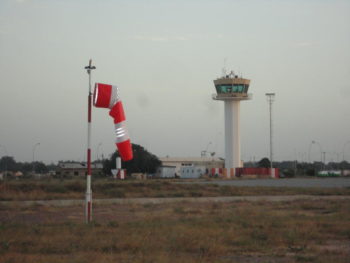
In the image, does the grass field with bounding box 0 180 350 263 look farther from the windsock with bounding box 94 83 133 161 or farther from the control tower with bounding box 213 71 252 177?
the control tower with bounding box 213 71 252 177

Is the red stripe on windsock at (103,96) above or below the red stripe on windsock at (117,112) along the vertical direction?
above

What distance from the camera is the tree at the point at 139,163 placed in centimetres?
10781

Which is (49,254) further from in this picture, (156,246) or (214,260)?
(214,260)

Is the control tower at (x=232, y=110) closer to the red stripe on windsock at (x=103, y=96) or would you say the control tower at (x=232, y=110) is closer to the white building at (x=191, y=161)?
the white building at (x=191, y=161)

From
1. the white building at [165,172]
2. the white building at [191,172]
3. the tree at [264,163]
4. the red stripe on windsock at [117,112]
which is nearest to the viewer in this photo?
the red stripe on windsock at [117,112]

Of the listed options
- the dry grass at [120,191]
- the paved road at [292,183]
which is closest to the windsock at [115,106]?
the dry grass at [120,191]

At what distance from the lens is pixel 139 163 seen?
111 metres

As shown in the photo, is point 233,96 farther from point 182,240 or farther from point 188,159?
point 182,240

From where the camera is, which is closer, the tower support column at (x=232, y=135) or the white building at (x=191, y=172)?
the tower support column at (x=232, y=135)

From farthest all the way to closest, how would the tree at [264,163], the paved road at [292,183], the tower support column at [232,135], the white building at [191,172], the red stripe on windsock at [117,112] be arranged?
1. the tree at [264,163]
2. the white building at [191,172]
3. the tower support column at [232,135]
4. the paved road at [292,183]
5. the red stripe on windsock at [117,112]

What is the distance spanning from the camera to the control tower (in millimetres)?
91438

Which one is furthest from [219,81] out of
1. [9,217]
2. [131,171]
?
[9,217]

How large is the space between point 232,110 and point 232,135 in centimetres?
417

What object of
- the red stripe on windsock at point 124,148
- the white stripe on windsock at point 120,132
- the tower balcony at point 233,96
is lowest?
the red stripe on windsock at point 124,148
